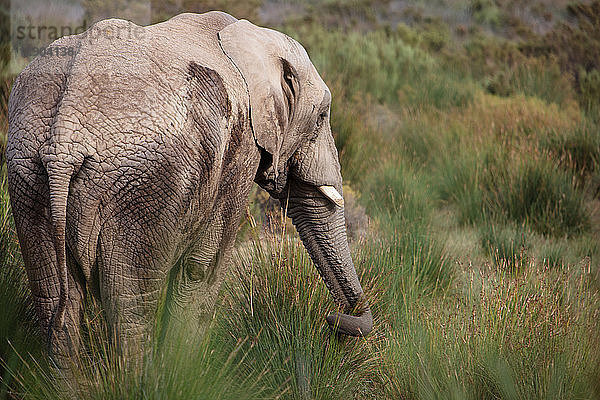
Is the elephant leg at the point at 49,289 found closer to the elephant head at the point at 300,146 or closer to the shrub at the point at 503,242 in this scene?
the elephant head at the point at 300,146

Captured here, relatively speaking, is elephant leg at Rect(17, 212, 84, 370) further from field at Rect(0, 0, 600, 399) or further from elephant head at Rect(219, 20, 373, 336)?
elephant head at Rect(219, 20, 373, 336)

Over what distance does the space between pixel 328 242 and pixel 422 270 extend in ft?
4.56

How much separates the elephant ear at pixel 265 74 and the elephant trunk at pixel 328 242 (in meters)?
0.43

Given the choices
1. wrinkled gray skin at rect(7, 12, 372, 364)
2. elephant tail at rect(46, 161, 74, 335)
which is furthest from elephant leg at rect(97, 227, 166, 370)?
elephant tail at rect(46, 161, 74, 335)

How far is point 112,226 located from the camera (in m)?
2.04

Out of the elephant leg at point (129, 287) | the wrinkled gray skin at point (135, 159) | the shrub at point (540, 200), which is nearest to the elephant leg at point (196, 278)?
the wrinkled gray skin at point (135, 159)

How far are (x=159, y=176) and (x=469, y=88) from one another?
A: 31.8 ft

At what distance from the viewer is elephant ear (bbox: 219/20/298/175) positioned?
2.43 meters

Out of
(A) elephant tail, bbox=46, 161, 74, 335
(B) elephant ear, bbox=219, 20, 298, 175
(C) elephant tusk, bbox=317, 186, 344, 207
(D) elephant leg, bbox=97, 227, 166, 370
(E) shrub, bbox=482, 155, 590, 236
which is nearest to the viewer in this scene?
(A) elephant tail, bbox=46, 161, 74, 335

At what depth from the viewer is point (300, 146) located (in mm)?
2861

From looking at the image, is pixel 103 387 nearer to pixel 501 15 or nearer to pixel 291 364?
pixel 291 364

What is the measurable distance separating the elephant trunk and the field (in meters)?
0.15

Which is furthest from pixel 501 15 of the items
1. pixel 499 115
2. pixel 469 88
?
pixel 499 115

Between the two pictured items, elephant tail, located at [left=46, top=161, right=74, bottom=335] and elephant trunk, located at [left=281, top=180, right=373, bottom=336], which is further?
elephant trunk, located at [left=281, top=180, right=373, bottom=336]
